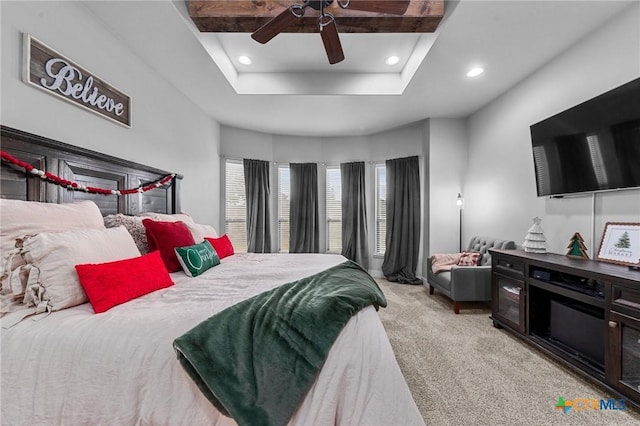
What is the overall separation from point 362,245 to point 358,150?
1.88 meters

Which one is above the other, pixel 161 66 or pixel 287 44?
pixel 287 44

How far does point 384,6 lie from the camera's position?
1729mm

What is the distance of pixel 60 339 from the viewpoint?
1043 millimetres

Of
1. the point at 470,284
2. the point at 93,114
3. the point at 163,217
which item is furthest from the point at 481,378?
the point at 93,114

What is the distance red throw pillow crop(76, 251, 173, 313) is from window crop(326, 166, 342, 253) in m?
3.88

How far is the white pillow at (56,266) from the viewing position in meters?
1.19

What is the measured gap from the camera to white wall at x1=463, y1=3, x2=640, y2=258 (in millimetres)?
2127

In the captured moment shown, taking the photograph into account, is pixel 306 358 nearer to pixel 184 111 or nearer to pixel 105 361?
pixel 105 361

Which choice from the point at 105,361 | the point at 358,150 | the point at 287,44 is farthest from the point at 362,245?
the point at 105,361

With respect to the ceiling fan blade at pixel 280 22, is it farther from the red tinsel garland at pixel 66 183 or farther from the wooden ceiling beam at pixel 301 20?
the red tinsel garland at pixel 66 183

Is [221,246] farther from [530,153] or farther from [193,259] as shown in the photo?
[530,153]

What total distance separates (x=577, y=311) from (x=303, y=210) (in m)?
3.95

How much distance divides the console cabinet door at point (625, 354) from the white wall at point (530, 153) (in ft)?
2.94

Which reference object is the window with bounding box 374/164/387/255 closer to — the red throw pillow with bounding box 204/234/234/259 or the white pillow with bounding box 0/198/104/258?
the red throw pillow with bounding box 204/234/234/259
